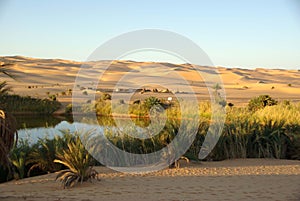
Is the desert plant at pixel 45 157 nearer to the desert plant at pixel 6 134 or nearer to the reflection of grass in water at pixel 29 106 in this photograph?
the desert plant at pixel 6 134

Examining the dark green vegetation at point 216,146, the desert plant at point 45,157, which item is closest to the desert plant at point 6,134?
the dark green vegetation at point 216,146

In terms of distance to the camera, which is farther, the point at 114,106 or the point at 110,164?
the point at 114,106

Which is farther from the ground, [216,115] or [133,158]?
[216,115]

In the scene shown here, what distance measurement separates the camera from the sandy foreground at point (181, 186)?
626cm

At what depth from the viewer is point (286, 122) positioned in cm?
1138

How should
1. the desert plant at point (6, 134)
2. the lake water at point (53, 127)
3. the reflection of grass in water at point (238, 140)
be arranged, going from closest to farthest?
the desert plant at point (6, 134) < the reflection of grass in water at point (238, 140) < the lake water at point (53, 127)

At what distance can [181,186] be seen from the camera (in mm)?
6949

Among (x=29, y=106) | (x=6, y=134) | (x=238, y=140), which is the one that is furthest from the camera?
(x=29, y=106)

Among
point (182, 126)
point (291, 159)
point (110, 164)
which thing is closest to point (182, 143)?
point (182, 126)

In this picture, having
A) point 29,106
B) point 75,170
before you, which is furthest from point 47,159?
point 29,106

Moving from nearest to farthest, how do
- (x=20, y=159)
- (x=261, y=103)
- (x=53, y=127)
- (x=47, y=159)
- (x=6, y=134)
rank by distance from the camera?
(x=6, y=134), (x=20, y=159), (x=47, y=159), (x=53, y=127), (x=261, y=103)

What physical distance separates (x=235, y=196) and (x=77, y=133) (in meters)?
4.14

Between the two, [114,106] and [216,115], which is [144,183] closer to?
[216,115]

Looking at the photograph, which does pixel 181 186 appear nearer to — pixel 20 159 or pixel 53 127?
pixel 20 159
